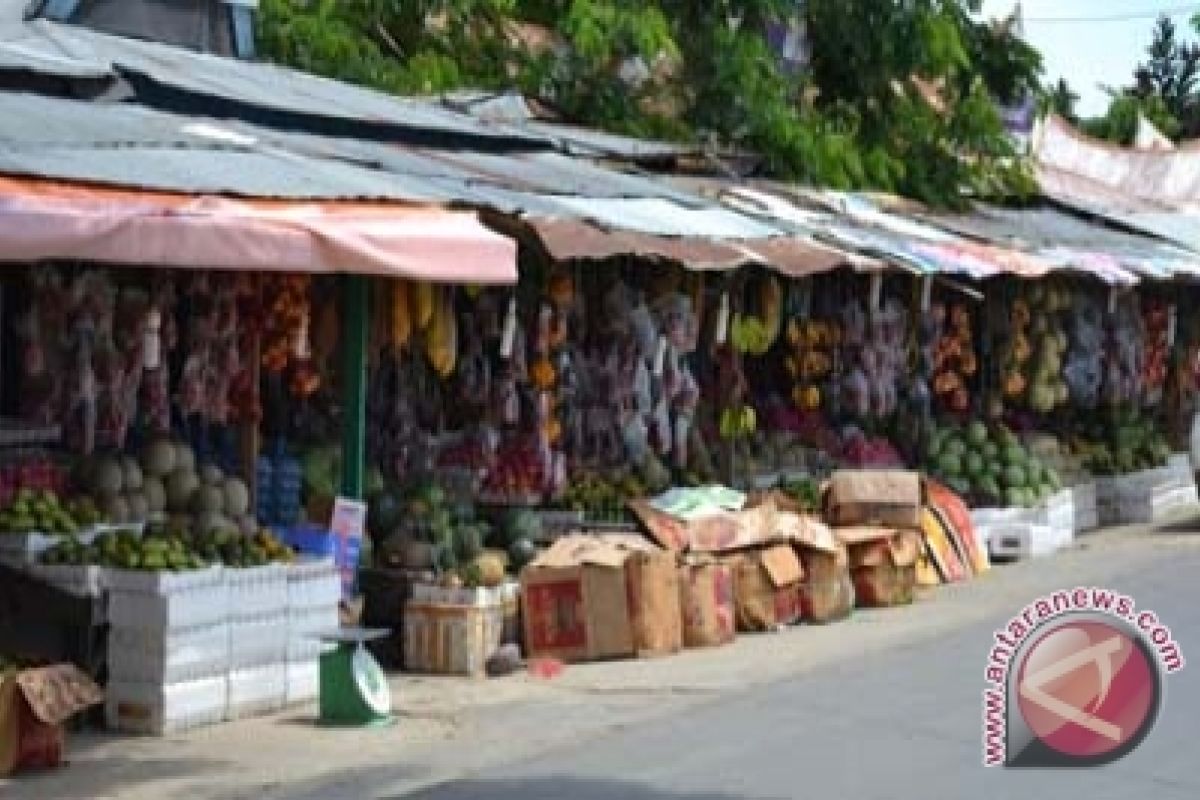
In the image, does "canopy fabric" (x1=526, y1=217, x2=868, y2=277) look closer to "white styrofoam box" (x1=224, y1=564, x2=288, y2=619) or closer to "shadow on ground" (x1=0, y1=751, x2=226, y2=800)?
"white styrofoam box" (x1=224, y1=564, x2=288, y2=619)

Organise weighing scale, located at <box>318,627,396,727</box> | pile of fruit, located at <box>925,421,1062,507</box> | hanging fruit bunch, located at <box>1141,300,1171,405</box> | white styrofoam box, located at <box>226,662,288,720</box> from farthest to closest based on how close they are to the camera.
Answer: hanging fruit bunch, located at <box>1141,300,1171,405</box> → pile of fruit, located at <box>925,421,1062,507</box> → white styrofoam box, located at <box>226,662,288,720</box> → weighing scale, located at <box>318,627,396,727</box>

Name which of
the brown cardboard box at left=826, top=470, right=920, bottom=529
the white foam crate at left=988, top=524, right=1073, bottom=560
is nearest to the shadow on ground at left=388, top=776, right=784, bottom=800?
the brown cardboard box at left=826, top=470, right=920, bottom=529

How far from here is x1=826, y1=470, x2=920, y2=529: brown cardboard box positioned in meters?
15.4

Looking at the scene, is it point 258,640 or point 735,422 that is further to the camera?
point 735,422

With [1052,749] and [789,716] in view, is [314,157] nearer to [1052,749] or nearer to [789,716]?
[789,716]

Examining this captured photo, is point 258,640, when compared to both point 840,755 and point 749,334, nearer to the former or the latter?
point 840,755

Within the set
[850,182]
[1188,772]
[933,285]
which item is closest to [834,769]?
[1188,772]

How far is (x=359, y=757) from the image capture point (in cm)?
937

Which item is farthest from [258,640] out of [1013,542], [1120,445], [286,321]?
[1120,445]

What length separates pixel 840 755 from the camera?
30.3 ft

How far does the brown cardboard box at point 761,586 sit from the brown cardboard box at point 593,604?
3.76 feet

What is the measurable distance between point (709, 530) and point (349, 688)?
13.3 ft

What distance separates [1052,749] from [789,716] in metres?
2.78

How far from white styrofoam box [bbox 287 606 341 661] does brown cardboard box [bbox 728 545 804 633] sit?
3.37 m
